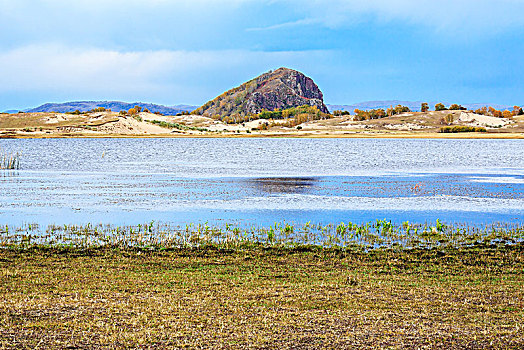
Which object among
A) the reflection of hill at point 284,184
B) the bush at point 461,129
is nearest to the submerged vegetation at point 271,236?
the reflection of hill at point 284,184

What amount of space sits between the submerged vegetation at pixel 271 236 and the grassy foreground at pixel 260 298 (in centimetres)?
90

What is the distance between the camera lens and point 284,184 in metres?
39.7

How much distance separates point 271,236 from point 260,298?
7.69 metres

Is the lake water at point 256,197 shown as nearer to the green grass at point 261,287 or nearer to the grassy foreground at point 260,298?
the green grass at point 261,287

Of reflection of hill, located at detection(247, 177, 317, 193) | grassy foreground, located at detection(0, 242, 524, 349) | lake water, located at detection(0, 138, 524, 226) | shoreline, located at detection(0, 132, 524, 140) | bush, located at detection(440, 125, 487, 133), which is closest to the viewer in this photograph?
grassy foreground, located at detection(0, 242, 524, 349)

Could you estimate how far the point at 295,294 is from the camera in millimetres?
12547

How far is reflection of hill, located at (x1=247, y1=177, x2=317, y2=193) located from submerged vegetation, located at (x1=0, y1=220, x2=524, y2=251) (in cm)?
1314

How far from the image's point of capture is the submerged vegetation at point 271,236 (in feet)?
61.7

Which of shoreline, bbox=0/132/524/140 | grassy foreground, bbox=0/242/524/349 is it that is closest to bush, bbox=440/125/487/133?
shoreline, bbox=0/132/524/140

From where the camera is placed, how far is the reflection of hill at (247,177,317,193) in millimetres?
35875

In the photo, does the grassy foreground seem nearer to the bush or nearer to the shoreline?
the shoreline

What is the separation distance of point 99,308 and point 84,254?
6.23m

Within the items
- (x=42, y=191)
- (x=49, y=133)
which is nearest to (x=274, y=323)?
(x=42, y=191)

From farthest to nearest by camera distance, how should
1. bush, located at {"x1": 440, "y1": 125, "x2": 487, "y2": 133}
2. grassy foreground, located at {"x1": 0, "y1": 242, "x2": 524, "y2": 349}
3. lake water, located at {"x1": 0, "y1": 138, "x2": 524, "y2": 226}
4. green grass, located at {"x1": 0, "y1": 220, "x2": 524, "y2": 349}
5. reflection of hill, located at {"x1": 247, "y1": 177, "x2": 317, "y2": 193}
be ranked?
bush, located at {"x1": 440, "y1": 125, "x2": 487, "y2": 133}, reflection of hill, located at {"x1": 247, "y1": 177, "x2": 317, "y2": 193}, lake water, located at {"x1": 0, "y1": 138, "x2": 524, "y2": 226}, green grass, located at {"x1": 0, "y1": 220, "x2": 524, "y2": 349}, grassy foreground, located at {"x1": 0, "y1": 242, "x2": 524, "y2": 349}
